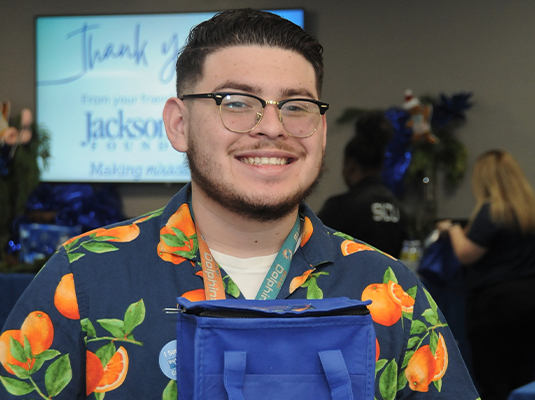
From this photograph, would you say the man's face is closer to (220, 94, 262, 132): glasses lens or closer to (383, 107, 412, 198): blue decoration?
(220, 94, 262, 132): glasses lens

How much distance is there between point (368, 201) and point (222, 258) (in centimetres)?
144

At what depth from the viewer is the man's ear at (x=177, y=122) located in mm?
1067

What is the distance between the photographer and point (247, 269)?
1.01 metres

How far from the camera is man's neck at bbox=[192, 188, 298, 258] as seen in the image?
1.01 m

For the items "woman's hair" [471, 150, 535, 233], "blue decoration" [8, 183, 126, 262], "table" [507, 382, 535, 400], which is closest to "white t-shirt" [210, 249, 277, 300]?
"table" [507, 382, 535, 400]

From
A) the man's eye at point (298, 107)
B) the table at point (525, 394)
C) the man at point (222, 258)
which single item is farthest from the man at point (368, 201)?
the man's eye at point (298, 107)

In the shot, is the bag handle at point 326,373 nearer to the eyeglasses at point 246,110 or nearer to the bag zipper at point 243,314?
the bag zipper at point 243,314

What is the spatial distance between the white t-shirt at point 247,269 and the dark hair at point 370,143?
145 cm

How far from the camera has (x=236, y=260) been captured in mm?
1019

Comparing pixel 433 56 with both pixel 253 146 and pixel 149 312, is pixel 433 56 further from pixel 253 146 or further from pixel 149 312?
pixel 149 312

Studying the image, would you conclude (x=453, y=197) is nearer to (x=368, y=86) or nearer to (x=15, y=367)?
(x=368, y=86)

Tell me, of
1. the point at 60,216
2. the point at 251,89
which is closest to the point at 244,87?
the point at 251,89

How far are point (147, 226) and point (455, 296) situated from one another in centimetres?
232

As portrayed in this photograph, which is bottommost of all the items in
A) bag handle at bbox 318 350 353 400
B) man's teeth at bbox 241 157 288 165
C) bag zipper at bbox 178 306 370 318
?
bag handle at bbox 318 350 353 400
